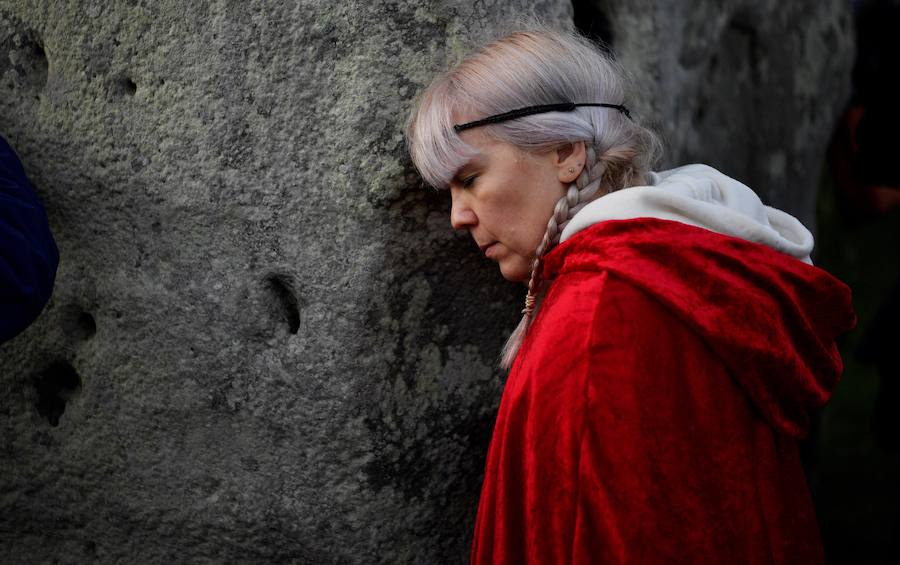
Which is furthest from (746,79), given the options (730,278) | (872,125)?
(730,278)

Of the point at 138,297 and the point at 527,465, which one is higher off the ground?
the point at 138,297

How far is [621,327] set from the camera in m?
1.21

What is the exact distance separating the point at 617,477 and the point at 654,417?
9cm

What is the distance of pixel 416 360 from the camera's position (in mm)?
1613

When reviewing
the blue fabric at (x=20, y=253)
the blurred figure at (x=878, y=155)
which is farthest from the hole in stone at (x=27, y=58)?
the blurred figure at (x=878, y=155)

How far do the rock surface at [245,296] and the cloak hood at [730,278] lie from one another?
0.35 meters

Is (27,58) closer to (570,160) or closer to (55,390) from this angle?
(55,390)

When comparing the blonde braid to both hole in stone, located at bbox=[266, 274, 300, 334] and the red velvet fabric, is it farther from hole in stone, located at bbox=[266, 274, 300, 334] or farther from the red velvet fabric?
hole in stone, located at bbox=[266, 274, 300, 334]

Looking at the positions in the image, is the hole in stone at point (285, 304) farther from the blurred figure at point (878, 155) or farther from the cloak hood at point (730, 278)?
the blurred figure at point (878, 155)

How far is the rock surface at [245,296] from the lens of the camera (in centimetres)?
153

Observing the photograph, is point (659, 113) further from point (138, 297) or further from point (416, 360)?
point (138, 297)

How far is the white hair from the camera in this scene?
1355mm

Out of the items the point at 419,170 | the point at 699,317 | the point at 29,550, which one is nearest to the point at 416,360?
the point at 419,170

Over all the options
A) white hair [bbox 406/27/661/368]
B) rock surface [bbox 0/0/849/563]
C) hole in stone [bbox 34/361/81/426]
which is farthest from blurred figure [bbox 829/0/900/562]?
hole in stone [bbox 34/361/81/426]
